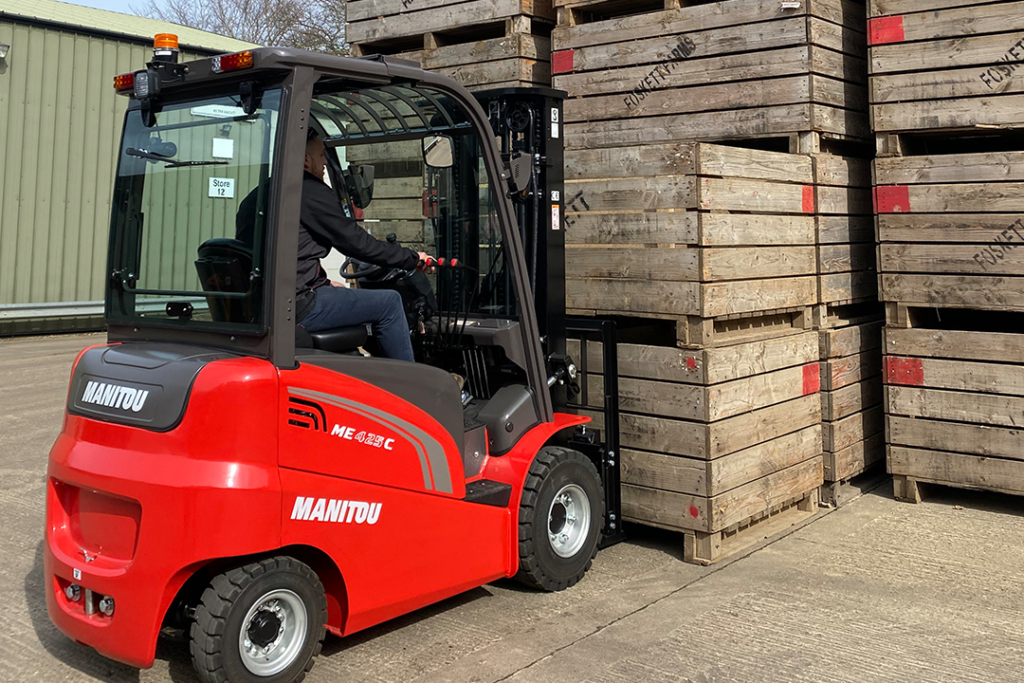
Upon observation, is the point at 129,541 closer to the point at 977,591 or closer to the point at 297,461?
the point at 297,461

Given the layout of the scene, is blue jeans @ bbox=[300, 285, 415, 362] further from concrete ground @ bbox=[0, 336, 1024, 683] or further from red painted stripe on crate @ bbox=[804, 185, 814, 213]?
red painted stripe on crate @ bbox=[804, 185, 814, 213]

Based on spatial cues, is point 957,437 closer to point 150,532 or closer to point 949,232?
point 949,232

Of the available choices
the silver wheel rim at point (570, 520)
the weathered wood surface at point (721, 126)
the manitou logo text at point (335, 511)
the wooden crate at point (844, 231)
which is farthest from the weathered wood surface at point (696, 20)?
the manitou logo text at point (335, 511)

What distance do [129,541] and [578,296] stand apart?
8.94 feet

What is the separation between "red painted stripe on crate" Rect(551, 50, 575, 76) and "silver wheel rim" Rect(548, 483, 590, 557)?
3.09 metres

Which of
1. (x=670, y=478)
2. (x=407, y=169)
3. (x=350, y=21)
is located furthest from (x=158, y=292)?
(x=350, y=21)

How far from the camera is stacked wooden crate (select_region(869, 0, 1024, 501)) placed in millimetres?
5633

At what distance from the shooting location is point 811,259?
5809mm

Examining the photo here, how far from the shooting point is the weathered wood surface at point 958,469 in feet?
18.7

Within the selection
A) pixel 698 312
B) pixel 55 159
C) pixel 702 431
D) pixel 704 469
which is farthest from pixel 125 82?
pixel 55 159

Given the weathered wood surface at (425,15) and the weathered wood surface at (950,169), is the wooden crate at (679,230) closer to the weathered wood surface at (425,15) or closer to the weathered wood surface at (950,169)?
the weathered wood surface at (950,169)

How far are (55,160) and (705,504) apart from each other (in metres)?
11.8

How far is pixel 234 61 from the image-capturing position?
131 inches

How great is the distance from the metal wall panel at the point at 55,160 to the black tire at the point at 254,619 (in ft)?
37.1
